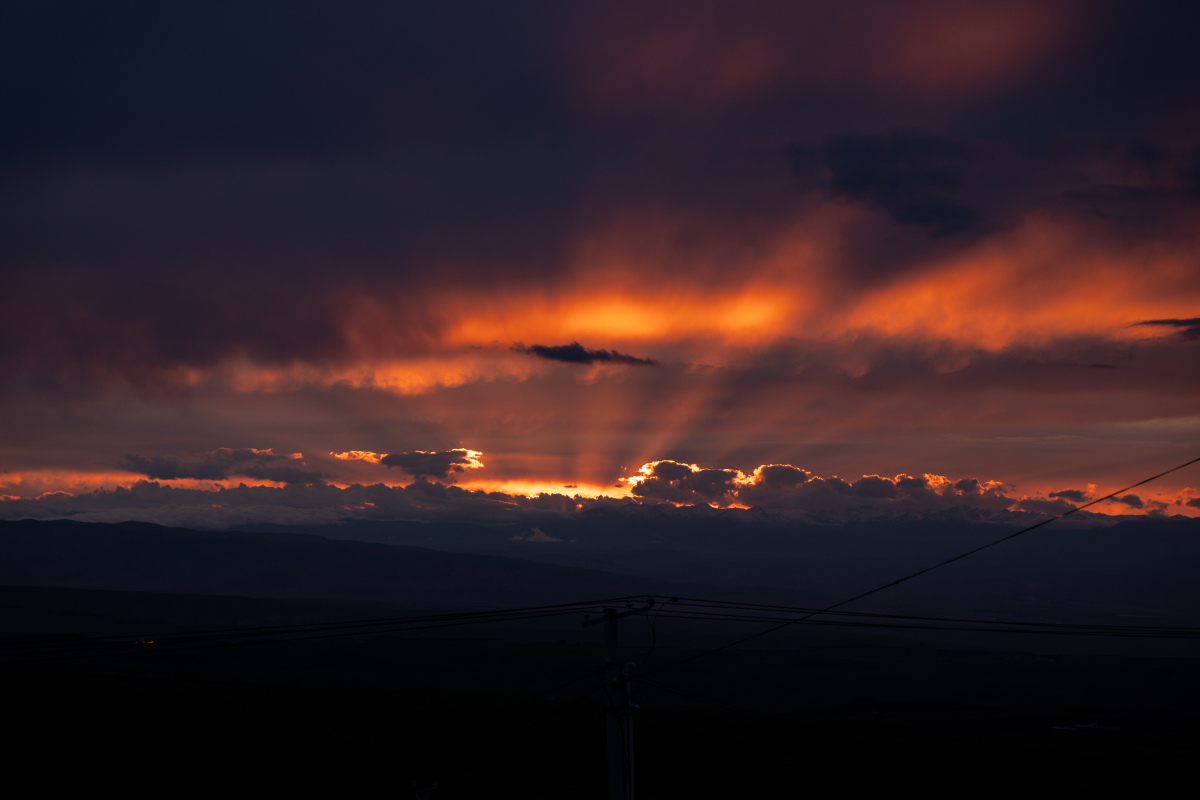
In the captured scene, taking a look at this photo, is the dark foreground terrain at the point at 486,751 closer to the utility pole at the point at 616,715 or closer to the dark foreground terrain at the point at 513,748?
the dark foreground terrain at the point at 513,748

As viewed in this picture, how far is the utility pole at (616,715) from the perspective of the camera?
31359 millimetres

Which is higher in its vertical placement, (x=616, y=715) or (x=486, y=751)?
(x=616, y=715)

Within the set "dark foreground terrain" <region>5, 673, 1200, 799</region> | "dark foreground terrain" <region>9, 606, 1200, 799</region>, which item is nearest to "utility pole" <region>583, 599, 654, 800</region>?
"dark foreground terrain" <region>9, 606, 1200, 799</region>

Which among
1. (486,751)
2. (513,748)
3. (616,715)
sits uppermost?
(616,715)

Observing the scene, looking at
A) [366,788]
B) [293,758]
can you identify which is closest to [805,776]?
[366,788]

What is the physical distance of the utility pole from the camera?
31.4m

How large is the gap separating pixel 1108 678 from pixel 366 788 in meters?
189

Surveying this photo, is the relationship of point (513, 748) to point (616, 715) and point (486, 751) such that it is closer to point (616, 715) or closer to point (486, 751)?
point (486, 751)

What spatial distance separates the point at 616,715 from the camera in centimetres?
3192

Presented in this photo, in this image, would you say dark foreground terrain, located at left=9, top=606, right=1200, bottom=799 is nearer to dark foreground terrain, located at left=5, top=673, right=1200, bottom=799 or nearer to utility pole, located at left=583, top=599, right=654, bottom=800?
dark foreground terrain, located at left=5, top=673, right=1200, bottom=799

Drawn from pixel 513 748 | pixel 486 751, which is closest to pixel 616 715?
pixel 513 748

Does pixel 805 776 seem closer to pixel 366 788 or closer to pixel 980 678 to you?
pixel 366 788

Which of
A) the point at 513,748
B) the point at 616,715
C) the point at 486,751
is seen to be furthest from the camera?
the point at 486,751

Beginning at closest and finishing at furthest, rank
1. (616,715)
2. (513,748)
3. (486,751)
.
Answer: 1. (616,715)
2. (513,748)
3. (486,751)
